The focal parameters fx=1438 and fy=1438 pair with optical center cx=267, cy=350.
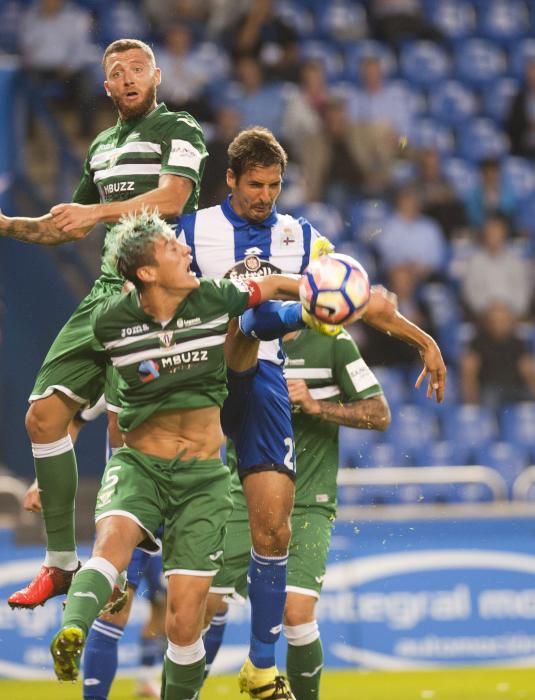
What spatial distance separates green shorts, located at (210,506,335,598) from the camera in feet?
22.8

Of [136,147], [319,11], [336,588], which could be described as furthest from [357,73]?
[136,147]

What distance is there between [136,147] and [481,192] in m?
7.79

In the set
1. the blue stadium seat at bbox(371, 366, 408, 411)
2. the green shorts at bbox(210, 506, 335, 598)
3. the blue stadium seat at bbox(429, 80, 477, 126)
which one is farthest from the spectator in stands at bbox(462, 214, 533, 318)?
the green shorts at bbox(210, 506, 335, 598)

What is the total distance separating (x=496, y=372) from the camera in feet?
40.6

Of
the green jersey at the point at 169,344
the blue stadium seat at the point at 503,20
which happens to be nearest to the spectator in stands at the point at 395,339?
the blue stadium seat at the point at 503,20

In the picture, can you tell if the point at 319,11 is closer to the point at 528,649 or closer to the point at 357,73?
the point at 357,73

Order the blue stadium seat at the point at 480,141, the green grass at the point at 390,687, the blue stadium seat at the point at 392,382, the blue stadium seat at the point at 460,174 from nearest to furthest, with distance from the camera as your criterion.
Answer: the green grass at the point at 390,687
the blue stadium seat at the point at 392,382
the blue stadium seat at the point at 460,174
the blue stadium seat at the point at 480,141

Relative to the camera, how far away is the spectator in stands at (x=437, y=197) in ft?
43.9

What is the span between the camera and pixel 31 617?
958cm

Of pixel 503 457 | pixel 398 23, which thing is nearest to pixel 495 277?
pixel 503 457

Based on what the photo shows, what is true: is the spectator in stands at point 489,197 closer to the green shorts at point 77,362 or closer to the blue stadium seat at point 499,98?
the blue stadium seat at point 499,98

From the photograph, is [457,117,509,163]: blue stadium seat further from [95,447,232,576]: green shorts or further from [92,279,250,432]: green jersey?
[95,447,232,576]: green shorts

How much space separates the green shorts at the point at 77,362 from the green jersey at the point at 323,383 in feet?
4.37

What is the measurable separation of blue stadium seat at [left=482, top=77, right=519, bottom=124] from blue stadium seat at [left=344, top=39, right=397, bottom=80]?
1066 millimetres
